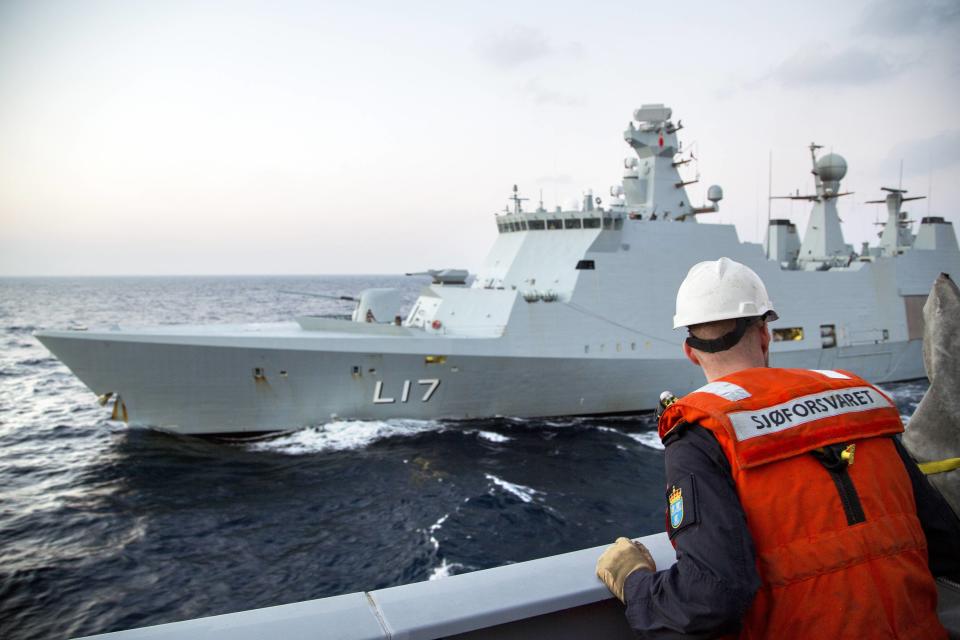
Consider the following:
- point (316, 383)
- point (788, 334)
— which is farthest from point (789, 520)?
point (788, 334)

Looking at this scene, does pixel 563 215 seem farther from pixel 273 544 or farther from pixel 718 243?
pixel 273 544

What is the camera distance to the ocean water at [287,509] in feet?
21.6

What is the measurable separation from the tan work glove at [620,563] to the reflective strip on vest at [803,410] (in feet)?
1.41

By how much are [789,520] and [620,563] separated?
16.8 inches

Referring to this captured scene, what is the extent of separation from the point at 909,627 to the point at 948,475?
89 centimetres

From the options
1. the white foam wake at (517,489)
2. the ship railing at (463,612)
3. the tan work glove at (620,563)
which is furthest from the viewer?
the white foam wake at (517,489)

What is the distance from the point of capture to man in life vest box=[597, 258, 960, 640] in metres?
1.06

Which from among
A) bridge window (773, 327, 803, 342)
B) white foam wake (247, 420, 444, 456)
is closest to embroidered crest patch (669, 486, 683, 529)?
white foam wake (247, 420, 444, 456)

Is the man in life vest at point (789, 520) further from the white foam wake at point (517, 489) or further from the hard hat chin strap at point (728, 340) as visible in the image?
the white foam wake at point (517, 489)

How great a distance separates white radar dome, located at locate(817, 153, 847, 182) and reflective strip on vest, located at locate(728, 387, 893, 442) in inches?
732

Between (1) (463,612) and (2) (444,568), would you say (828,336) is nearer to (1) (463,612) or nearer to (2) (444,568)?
(2) (444,568)

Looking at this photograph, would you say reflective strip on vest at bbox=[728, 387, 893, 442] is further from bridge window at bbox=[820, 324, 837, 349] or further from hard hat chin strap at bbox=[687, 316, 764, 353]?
bridge window at bbox=[820, 324, 837, 349]

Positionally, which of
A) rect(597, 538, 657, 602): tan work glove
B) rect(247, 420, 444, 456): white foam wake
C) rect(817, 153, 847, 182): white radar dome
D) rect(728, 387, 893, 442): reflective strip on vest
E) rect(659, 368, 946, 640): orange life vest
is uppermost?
rect(817, 153, 847, 182): white radar dome

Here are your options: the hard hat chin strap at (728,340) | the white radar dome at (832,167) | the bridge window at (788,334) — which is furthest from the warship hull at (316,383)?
the hard hat chin strap at (728,340)
